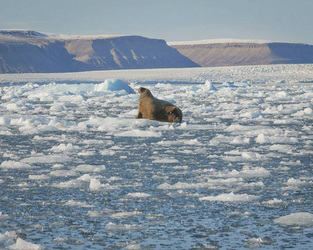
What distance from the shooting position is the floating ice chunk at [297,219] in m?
4.86

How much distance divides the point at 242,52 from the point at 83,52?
149ft

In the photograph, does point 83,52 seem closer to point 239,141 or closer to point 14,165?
point 239,141

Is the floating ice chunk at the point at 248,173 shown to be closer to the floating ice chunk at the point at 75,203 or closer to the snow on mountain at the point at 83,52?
the floating ice chunk at the point at 75,203

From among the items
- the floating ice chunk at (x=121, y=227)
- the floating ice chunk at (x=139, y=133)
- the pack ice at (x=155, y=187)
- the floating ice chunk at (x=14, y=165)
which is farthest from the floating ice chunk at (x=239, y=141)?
the floating ice chunk at (x=121, y=227)

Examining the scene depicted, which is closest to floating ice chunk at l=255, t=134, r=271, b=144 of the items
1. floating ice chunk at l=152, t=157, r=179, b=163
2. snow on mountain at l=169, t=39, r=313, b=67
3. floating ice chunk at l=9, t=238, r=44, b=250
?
floating ice chunk at l=152, t=157, r=179, b=163

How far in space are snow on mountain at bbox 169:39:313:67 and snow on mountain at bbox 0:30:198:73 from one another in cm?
1172

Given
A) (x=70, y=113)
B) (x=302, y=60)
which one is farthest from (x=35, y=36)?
(x=70, y=113)

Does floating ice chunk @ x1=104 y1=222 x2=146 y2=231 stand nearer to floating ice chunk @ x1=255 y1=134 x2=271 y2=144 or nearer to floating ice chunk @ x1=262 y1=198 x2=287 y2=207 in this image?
floating ice chunk @ x1=262 y1=198 x2=287 y2=207

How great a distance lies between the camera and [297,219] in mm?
4926

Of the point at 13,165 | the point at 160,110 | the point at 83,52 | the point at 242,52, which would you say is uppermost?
the point at 242,52

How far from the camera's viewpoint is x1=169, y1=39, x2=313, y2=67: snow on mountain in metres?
168

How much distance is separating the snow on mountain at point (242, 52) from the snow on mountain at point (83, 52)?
1172 cm

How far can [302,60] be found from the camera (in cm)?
17162

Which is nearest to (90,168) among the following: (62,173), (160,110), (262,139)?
(62,173)
